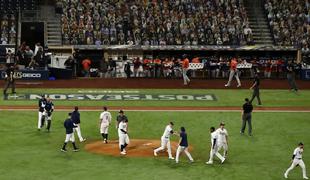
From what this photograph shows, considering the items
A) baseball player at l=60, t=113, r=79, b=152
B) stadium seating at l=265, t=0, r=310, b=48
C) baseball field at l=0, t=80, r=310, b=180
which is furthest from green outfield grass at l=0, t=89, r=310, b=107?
baseball player at l=60, t=113, r=79, b=152

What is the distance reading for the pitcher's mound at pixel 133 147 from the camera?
2981cm

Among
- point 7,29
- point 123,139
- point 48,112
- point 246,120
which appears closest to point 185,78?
point 246,120

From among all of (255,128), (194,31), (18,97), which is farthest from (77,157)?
(194,31)

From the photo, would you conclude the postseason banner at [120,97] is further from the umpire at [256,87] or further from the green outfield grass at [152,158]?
the green outfield grass at [152,158]

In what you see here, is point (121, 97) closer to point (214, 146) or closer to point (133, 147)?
point (133, 147)

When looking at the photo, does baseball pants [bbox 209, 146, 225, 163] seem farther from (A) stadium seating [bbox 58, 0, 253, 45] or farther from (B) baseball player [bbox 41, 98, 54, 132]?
(A) stadium seating [bbox 58, 0, 253, 45]

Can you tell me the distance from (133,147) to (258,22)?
101 ft

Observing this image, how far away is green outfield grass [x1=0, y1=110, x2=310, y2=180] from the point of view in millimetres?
26594

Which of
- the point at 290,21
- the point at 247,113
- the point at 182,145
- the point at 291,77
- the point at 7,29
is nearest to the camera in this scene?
the point at 182,145

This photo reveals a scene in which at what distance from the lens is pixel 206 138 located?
3303 centimetres

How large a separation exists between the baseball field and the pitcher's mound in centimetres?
14

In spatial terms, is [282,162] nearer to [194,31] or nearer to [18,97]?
[18,97]

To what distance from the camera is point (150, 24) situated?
53812mm

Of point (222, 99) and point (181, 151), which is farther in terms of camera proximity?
point (222, 99)
